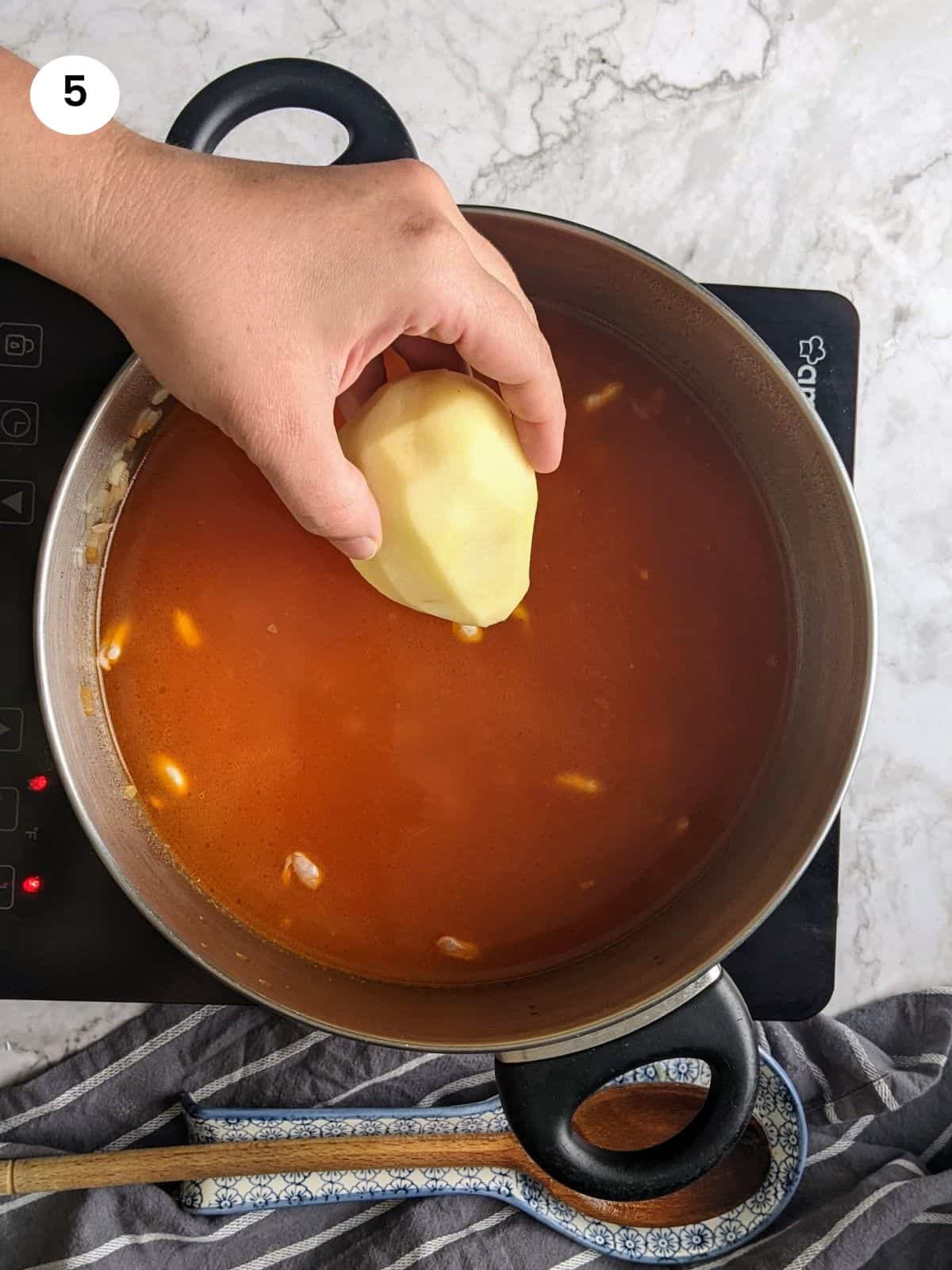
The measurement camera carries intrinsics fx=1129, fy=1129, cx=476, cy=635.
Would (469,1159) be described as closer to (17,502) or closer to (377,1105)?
(377,1105)

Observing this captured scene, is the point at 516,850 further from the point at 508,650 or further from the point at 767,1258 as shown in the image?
the point at 767,1258

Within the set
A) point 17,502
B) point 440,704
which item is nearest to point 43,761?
point 17,502

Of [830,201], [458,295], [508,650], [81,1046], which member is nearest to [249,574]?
[508,650]

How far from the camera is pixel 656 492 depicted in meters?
1.16

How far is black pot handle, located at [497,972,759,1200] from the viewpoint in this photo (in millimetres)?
1033

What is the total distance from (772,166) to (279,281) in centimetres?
74

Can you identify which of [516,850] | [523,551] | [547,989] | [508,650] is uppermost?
[523,551]

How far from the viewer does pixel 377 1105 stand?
133 cm

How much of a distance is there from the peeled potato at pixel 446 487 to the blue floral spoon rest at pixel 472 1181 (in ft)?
2.07

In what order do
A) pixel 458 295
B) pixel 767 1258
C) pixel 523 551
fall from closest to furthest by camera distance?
pixel 458 295, pixel 523 551, pixel 767 1258

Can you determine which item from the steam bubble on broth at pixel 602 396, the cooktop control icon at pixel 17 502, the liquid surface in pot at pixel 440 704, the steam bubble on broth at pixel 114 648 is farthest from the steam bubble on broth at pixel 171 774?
the steam bubble on broth at pixel 602 396

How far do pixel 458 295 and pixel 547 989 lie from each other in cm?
68

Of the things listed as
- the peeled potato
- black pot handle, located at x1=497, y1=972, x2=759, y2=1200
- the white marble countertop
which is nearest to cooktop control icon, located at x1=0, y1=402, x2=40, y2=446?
the peeled potato

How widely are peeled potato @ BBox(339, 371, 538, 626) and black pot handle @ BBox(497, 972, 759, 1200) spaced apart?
42 centimetres
